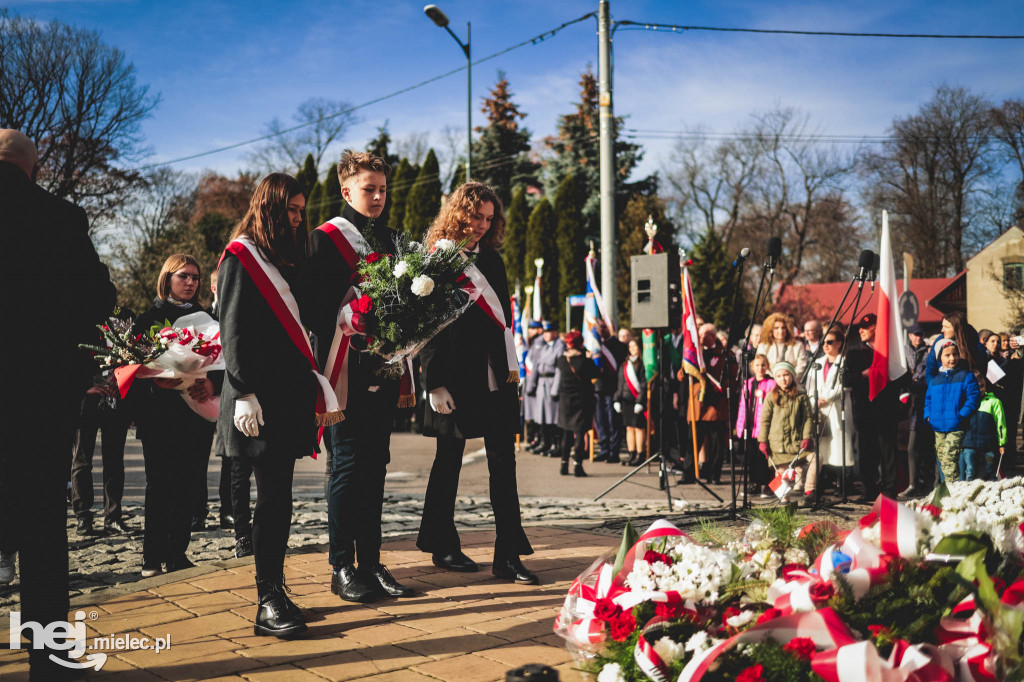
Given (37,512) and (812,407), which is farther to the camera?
(812,407)

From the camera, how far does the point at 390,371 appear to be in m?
4.25

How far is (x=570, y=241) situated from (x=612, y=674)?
1215 inches

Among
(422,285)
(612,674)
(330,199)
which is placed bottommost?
(612,674)

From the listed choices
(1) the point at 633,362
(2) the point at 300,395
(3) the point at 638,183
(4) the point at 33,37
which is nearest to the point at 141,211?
(4) the point at 33,37

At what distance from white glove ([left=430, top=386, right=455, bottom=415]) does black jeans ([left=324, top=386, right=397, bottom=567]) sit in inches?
12.5

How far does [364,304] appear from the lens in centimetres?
391

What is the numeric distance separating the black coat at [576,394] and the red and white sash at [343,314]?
24.4 feet

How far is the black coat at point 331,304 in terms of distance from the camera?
4.18 m

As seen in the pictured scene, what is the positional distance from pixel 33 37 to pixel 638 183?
952 inches

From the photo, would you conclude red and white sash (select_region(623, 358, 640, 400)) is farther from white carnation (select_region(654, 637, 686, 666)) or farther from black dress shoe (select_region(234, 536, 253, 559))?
white carnation (select_region(654, 637, 686, 666))

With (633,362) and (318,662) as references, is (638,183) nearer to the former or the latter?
(633,362)

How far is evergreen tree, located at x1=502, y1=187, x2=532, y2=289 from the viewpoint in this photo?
108 feet

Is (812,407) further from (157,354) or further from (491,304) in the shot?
(157,354)

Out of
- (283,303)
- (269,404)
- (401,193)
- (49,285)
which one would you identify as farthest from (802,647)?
(401,193)
